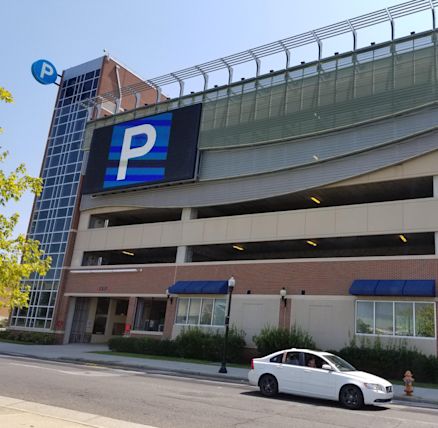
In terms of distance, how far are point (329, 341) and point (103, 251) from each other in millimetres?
22587

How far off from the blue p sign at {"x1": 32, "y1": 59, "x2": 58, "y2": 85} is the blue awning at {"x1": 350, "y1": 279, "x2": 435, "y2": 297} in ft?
123

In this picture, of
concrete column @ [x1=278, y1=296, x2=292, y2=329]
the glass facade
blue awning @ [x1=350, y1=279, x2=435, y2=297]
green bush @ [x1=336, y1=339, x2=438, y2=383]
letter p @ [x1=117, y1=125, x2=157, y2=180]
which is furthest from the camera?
the glass facade

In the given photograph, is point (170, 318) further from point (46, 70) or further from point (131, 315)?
point (46, 70)

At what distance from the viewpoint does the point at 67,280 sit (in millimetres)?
40875

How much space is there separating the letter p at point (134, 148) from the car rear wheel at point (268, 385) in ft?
88.4

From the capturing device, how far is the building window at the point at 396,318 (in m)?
24.3

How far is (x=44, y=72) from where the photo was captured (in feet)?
159

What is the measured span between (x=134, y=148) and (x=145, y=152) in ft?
4.53

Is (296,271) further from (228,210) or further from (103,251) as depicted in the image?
(103,251)

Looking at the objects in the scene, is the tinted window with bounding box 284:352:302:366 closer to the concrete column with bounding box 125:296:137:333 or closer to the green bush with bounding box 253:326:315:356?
the green bush with bounding box 253:326:315:356

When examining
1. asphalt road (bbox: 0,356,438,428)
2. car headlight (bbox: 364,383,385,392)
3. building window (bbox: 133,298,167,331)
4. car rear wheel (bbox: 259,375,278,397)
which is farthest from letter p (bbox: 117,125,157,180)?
car headlight (bbox: 364,383,385,392)

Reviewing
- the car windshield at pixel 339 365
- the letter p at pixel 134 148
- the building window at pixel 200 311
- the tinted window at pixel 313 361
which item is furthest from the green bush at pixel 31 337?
the car windshield at pixel 339 365

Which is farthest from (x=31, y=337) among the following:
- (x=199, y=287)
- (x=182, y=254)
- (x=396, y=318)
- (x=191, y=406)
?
(x=191, y=406)

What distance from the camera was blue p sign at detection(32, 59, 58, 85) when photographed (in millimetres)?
47750
